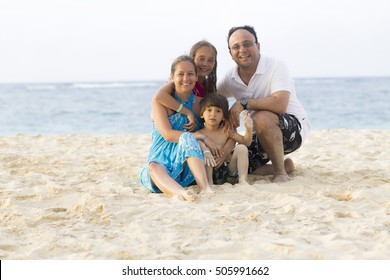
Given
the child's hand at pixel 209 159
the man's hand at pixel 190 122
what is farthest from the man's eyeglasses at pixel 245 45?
the child's hand at pixel 209 159

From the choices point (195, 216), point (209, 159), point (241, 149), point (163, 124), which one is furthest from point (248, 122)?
point (195, 216)

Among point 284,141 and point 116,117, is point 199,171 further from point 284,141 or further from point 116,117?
point 116,117

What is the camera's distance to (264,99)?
4160 millimetres

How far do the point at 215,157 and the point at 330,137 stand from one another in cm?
429

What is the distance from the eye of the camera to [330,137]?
309 inches

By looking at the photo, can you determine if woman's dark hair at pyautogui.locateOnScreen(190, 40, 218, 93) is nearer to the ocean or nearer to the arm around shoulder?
the arm around shoulder

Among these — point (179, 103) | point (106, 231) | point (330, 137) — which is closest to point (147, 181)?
point (179, 103)

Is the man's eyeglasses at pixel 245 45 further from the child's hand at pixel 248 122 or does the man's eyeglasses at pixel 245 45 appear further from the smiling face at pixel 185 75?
the child's hand at pixel 248 122

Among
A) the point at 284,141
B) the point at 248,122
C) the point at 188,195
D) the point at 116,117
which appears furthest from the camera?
the point at 116,117

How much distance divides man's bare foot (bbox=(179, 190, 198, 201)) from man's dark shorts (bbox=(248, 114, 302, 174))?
985 mm

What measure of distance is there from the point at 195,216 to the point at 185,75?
1.26 meters

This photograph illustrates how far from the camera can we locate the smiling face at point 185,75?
12.9 ft

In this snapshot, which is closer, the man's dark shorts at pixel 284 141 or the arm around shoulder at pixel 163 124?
the arm around shoulder at pixel 163 124
